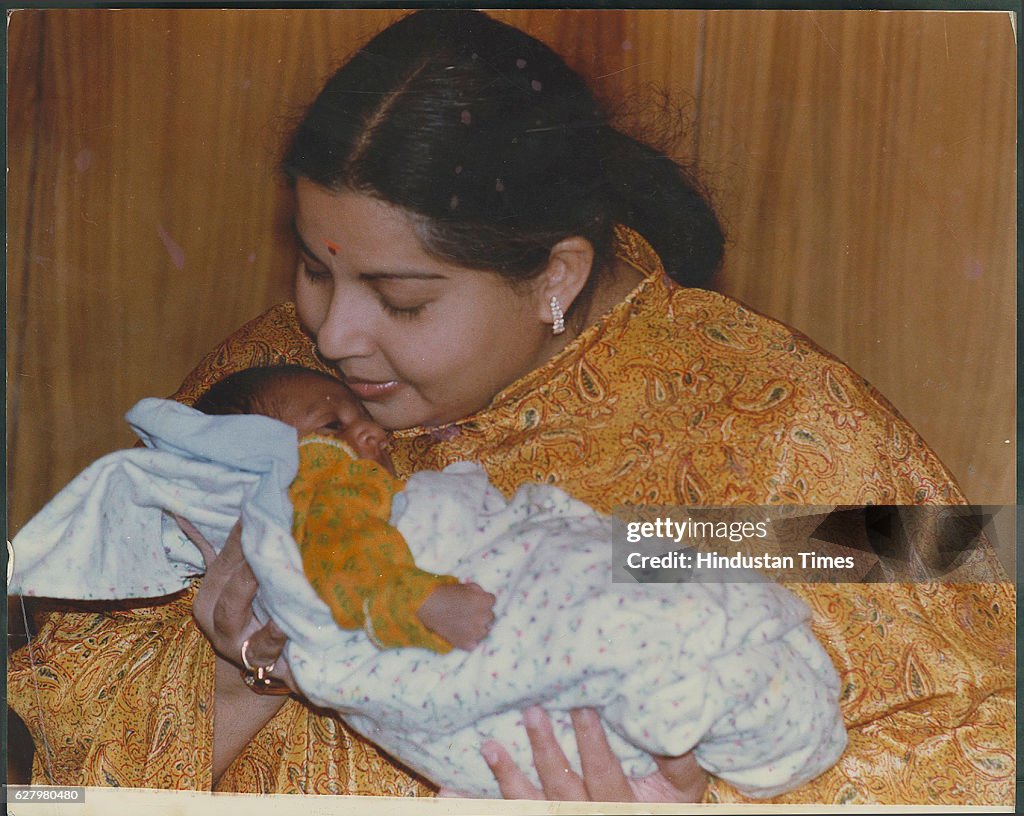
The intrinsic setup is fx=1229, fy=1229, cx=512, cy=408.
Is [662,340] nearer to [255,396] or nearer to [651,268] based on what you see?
[651,268]

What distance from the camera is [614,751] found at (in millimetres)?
1914

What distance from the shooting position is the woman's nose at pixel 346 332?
6.73 ft

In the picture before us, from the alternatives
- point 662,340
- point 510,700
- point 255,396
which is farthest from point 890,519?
point 255,396

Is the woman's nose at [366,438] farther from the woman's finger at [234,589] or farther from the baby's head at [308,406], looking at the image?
the woman's finger at [234,589]

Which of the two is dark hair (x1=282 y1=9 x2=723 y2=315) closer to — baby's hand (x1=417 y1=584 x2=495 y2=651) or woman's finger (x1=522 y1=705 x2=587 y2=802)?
baby's hand (x1=417 y1=584 x2=495 y2=651)

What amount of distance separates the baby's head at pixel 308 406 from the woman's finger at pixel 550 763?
471 mm

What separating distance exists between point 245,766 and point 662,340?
101 centimetres

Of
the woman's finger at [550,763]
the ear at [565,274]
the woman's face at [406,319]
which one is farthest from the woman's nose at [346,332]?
the woman's finger at [550,763]

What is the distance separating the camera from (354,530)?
6.34 feet

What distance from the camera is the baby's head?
2016 millimetres

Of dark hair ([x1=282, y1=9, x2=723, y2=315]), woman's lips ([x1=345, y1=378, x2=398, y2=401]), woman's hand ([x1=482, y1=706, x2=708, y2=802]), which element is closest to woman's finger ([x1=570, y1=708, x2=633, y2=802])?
woman's hand ([x1=482, y1=706, x2=708, y2=802])

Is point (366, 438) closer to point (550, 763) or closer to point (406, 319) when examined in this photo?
point (406, 319)

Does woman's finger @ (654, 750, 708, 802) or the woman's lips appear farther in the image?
the woman's lips

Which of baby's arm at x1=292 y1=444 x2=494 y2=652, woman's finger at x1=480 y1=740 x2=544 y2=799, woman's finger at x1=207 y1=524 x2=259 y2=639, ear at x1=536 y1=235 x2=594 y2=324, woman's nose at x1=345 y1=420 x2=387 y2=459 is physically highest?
ear at x1=536 y1=235 x2=594 y2=324
